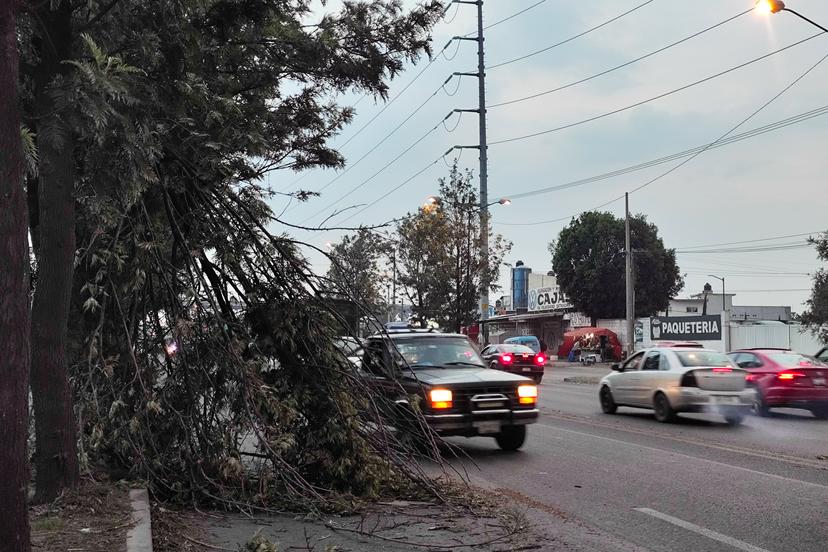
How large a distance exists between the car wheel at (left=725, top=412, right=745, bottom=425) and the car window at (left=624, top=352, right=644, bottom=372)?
2017mm

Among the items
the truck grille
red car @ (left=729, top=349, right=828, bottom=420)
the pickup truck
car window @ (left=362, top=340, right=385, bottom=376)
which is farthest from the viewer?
red car @ (left=729, top=349, right=828, bottom=420)

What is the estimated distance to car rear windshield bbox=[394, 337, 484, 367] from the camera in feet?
37.7

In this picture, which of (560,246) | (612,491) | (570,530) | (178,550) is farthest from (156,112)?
(560,246)

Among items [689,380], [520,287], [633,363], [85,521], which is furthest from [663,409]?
[520,287]

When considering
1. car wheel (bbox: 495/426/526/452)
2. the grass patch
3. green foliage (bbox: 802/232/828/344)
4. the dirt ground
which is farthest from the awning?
the grass patch

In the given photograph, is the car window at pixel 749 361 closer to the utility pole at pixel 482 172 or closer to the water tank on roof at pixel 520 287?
the utility pole at pixel 482 172

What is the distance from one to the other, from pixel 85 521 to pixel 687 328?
140 feet

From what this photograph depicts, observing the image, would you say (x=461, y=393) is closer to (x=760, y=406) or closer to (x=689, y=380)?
(x=689, y=380)

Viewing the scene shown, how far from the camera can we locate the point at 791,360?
16.1 m

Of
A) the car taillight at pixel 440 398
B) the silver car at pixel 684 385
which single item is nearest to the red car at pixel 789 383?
the silver car at pixel 684 385

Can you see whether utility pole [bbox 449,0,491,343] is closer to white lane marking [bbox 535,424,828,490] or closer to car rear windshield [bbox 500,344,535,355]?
car rear windshield [bbox 500,344,535,355]

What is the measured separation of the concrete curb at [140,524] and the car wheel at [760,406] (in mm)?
13283

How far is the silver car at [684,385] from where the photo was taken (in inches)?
560

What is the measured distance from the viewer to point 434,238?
107ft
